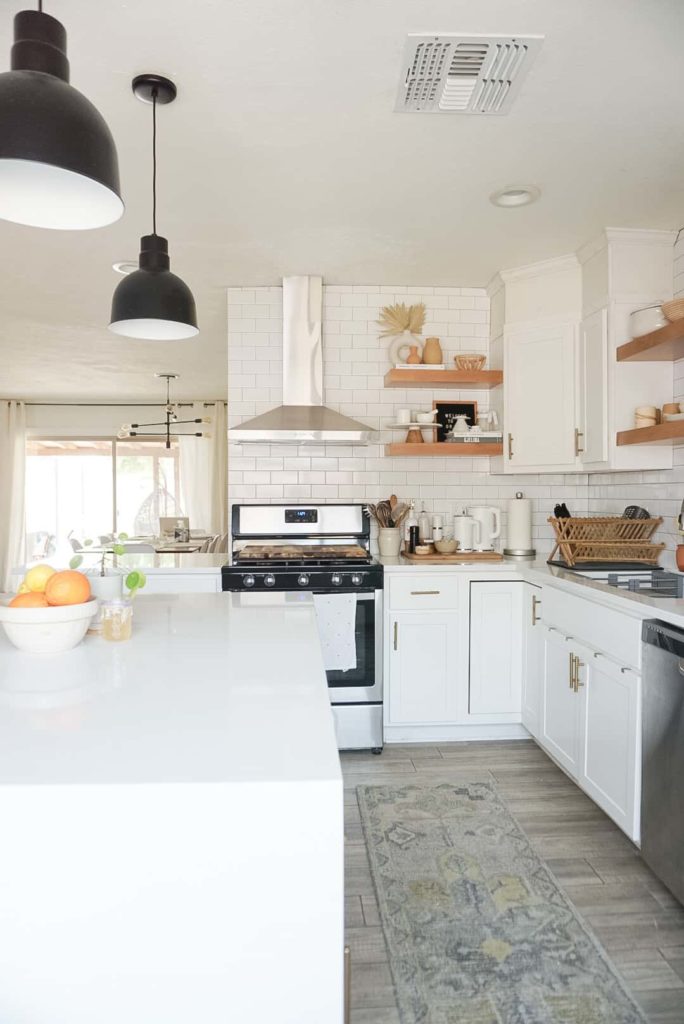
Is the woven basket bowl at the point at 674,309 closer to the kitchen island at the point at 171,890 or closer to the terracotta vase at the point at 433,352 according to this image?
the terracotta vase at the point at 433,352

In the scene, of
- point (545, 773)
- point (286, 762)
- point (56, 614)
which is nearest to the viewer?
point (286, 762)

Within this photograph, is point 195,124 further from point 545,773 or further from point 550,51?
point 545,773

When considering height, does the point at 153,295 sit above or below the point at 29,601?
above

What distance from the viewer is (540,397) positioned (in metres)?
3.76

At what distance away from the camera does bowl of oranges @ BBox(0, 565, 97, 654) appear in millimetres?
1559

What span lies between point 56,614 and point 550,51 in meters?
2.00

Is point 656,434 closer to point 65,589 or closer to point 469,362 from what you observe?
point 469,362

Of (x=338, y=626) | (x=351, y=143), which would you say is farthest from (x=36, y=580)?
(x=338, y=626)

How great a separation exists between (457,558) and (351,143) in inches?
83.1

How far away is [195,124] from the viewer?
235 centimetres

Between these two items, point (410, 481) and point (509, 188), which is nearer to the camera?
point (509, 188)

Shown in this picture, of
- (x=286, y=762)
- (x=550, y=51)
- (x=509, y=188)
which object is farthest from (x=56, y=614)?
(x=509, y=188)

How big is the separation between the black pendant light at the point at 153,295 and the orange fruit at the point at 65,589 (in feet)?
2.69

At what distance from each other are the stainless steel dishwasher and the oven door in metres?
1.49
